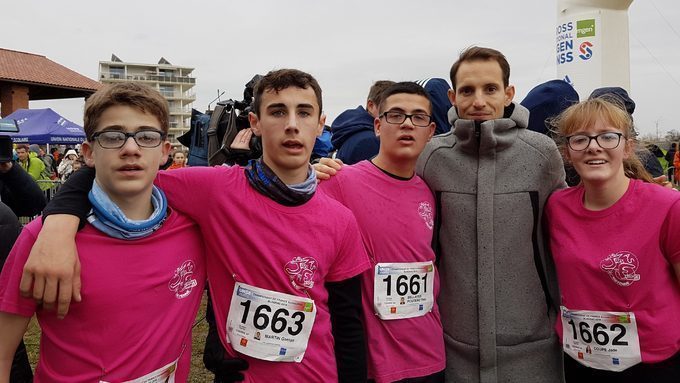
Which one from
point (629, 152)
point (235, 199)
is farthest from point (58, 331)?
point (629, 152)

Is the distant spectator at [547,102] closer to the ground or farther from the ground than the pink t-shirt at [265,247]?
farther from the ground

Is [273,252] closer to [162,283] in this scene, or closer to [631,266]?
[162,283]

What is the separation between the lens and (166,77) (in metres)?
93.5

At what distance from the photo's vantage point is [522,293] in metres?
2.22

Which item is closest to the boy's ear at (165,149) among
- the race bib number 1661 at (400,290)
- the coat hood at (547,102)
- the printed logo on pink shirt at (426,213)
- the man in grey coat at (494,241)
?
the race bib number 1661 at (400,290)

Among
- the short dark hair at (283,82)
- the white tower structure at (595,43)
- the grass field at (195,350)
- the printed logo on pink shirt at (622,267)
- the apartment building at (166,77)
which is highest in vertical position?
the apartment building at (166,77)

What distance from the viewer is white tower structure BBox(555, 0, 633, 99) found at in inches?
421

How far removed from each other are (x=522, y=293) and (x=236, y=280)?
→ 1.29 metres

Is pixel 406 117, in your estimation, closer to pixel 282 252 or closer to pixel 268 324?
pixel 282 252

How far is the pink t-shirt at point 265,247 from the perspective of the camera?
6.14ft

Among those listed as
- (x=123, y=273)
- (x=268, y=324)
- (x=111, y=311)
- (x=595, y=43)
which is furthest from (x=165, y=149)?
(x=595, y=43)

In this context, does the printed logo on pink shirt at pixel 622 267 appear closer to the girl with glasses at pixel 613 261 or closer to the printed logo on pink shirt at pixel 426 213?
the girl with glasses at pixel 613 261

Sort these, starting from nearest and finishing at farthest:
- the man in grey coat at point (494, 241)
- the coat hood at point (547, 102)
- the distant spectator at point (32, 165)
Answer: the man in grey coat at point (494, 241)
the coat hood at point (547, 102)
the distant spectator at point (32, 165)

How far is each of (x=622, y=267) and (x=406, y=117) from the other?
1112 millimetres
